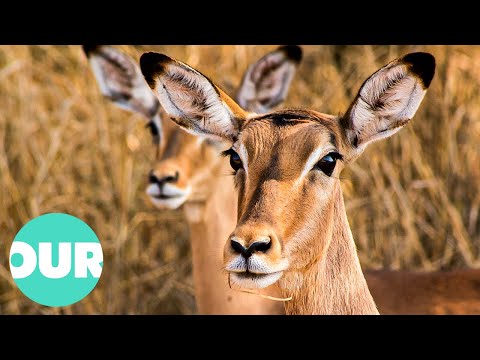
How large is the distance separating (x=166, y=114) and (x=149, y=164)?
1662 millimetres

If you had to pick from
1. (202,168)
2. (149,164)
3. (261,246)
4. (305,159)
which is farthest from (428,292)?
(149,164)

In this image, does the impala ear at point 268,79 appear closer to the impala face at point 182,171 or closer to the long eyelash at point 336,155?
the impala face at point 182,171

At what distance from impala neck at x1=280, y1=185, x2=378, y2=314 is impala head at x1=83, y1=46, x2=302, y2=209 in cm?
176

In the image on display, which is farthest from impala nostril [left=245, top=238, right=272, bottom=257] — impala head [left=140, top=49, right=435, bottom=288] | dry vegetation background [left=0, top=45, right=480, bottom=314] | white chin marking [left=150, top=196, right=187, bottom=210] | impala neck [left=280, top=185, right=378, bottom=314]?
dry vegetation background [left=0, top=45, right=480, bottom=314]

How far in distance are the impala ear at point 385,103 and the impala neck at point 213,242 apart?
1425mm

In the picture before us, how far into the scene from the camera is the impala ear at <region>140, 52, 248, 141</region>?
3369 millimetres

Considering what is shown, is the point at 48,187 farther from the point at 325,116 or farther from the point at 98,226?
the point at 325,116

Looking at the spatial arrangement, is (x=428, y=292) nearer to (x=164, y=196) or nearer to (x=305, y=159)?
(x=164, y=196)

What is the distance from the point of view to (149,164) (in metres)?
6.77

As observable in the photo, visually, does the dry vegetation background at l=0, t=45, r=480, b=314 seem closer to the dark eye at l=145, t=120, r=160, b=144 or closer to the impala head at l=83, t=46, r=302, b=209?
the impala head at l=83, t=46, r=302, b=209

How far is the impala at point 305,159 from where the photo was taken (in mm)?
3080

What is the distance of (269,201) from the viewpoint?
9.95 ft

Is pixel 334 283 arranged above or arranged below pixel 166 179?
below

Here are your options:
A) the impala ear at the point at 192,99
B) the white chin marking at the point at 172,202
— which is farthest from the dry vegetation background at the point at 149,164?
the impala ear at the point at 192,99
